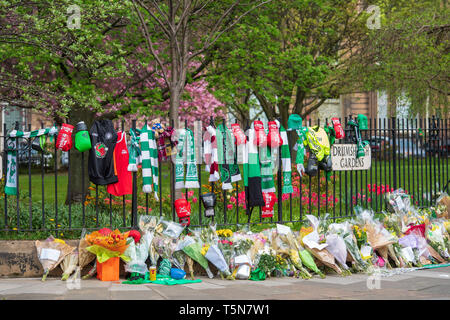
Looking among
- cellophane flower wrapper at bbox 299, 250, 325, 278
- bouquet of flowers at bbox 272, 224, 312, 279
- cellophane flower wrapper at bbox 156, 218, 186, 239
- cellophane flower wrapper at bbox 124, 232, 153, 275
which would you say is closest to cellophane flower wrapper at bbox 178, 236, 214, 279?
cellophane flower wrapper at bbox 156, 218, 186, 239

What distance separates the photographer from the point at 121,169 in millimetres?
8156

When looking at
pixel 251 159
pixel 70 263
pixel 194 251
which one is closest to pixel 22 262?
pixel 70 263

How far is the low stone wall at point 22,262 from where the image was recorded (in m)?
7.64

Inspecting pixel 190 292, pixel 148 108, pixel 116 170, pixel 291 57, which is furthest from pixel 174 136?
pixel 291 57

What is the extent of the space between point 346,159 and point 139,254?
12.5ft

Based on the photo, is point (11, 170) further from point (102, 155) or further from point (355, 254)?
point (355, 254)

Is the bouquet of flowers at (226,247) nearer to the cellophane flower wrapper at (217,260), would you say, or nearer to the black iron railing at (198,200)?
the cellophane flower wrapper at (217,260)

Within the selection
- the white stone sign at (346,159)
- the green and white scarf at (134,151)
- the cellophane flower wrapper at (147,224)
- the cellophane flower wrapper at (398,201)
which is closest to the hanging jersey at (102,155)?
the green and white scarf at (134,151)

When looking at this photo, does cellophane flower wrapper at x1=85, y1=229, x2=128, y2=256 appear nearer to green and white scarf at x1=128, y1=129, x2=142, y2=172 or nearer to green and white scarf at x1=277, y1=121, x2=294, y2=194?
green and white scarf at x1=128, y1=129, x2=142, y2=172

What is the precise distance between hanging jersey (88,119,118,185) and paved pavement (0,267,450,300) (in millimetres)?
1365

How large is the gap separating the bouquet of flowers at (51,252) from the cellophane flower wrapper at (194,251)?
1423 millimetres

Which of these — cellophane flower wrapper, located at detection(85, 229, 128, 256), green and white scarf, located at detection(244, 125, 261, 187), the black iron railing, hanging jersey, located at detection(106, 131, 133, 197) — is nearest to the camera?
cellophane flower wrapper, located at detection(85, 229, 128, 256)

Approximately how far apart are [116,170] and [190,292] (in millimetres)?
2247

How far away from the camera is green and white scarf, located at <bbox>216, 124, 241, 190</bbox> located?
8406mm
